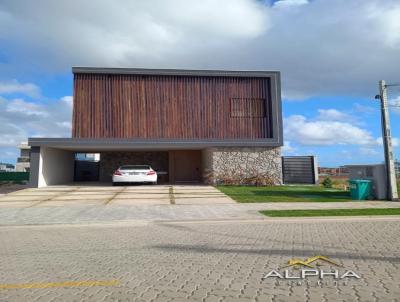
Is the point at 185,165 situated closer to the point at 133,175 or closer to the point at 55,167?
the point at 133,175

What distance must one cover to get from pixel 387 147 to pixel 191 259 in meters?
11.9

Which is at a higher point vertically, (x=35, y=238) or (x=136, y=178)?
(x=136, y=178)

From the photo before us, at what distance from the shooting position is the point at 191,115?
894 inches

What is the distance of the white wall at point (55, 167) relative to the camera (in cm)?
2081

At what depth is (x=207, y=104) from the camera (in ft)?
75.0

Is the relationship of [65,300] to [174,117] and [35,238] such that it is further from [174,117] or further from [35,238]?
[174,117]

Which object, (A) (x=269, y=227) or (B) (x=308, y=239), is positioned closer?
(B) (x=308, y=239)

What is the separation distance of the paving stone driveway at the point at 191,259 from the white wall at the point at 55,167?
40.3ft

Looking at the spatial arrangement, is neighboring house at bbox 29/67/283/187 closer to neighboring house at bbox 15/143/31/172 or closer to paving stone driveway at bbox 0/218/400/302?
paving stone driveway at bbox 0/218/400/302

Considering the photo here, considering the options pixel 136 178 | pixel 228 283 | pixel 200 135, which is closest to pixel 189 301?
pixel 228 283

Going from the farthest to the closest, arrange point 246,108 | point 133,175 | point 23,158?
point 23,158
point 246,108
point 133,175

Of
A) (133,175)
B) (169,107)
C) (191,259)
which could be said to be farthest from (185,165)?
(191,259)

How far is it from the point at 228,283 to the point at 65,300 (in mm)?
1923

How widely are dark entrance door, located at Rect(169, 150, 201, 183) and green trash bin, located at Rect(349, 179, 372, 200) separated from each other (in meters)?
13.0
